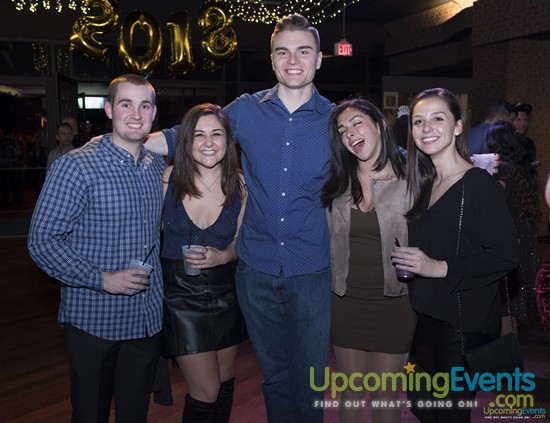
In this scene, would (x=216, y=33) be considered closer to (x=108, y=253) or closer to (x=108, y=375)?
(x=108, y=253)

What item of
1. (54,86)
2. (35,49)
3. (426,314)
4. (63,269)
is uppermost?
(35,49)

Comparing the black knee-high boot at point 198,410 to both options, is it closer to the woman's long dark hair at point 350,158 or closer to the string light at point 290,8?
the woman's long dark hair at point 350,158

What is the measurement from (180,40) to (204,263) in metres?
4.72

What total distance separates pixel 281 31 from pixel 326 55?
10477 millimetres

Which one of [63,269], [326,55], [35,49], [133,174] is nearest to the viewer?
[63,269]

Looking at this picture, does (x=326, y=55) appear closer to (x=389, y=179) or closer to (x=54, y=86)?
(x=54, y=86)

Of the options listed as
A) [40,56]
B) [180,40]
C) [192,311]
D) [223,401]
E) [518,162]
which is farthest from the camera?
[40,56]

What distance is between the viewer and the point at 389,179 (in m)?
2.51

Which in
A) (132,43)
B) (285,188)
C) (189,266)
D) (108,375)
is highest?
(132,43)

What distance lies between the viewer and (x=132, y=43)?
6121 mm

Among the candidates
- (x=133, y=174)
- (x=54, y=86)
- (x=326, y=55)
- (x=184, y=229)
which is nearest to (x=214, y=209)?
(x=184, y=229)

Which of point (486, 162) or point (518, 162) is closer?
point (486, 162)

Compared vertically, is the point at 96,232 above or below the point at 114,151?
below

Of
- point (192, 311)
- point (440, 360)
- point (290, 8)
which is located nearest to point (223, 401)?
point (192, 311)
